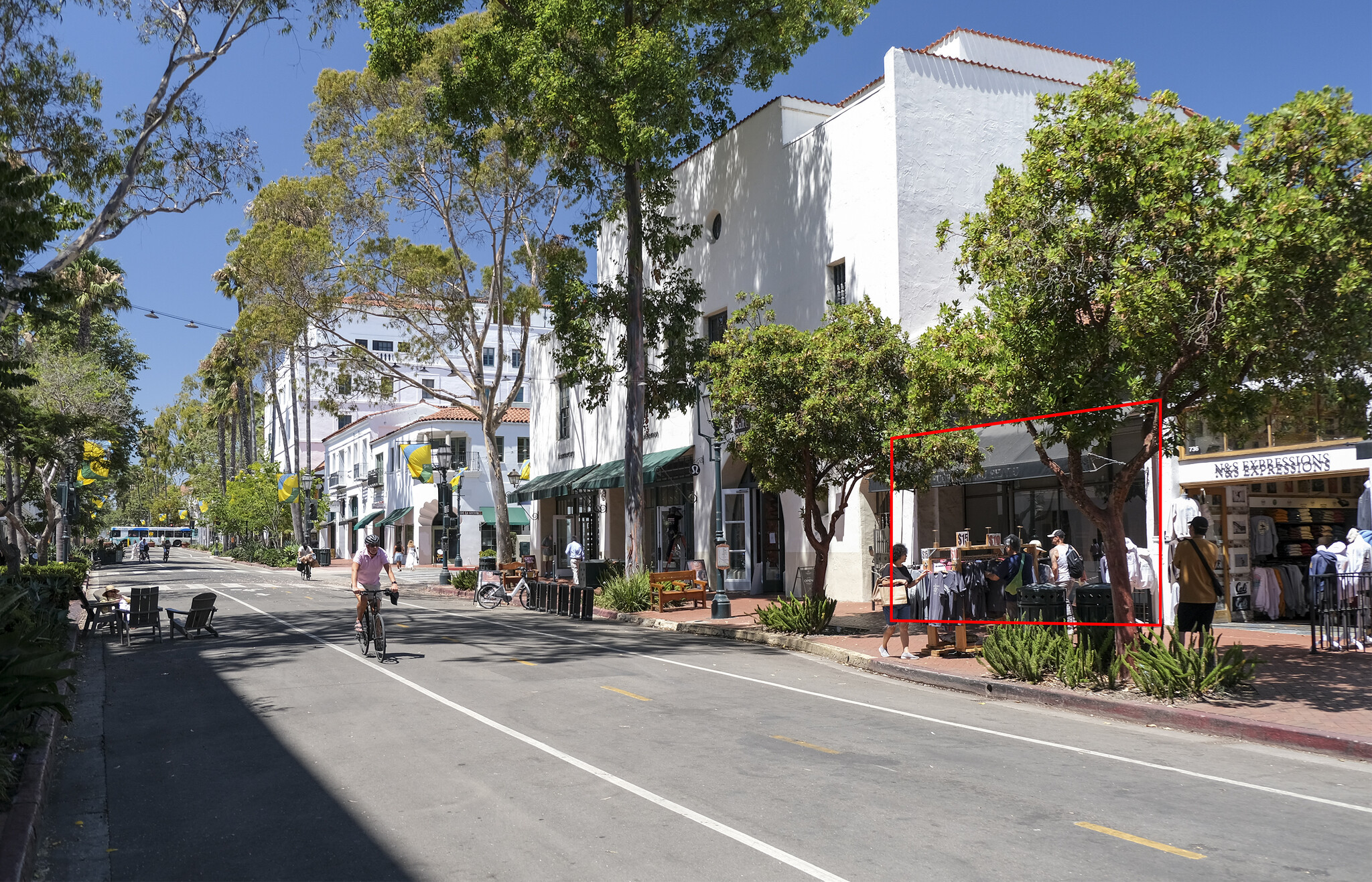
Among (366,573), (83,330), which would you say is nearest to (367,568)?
(366,573)

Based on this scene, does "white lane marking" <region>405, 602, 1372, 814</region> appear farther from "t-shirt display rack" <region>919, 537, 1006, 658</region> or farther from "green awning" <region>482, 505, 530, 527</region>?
"green awning" <region>482, 505, 530, 527</region>

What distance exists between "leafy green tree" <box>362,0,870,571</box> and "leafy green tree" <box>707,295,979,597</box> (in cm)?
642

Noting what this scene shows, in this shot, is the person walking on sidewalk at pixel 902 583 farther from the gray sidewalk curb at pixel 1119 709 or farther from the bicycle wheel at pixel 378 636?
the bicycle wheel at pixel 378 636

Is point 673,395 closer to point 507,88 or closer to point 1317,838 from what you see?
point 507,88

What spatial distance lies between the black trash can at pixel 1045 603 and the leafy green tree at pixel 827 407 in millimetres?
3289

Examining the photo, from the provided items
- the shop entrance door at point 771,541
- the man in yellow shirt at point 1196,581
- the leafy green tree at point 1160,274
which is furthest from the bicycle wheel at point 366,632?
the shop entrance door at point 771,541

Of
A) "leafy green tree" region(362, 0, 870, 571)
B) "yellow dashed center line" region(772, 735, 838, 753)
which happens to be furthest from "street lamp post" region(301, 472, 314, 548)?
"yellow dashed center line" region(772, 735, 838, 753)

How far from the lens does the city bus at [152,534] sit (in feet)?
340

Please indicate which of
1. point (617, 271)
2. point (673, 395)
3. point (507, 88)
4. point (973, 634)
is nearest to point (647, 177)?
point (507, 88)

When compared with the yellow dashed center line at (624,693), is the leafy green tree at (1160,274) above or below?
above

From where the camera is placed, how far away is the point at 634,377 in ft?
79.4

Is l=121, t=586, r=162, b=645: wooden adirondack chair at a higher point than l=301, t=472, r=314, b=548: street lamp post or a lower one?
lower

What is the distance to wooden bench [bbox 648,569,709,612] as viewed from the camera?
22844 millimetres

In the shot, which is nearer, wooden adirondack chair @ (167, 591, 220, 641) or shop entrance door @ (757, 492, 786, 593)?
wooden adirondack chair @ (167, 591, 220, 641)
